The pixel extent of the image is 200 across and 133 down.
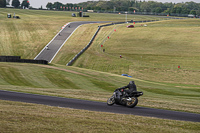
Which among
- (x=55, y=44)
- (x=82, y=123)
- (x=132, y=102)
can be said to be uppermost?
(x=82, y=123)

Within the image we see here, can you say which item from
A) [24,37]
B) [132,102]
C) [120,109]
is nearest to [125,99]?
[132,102]

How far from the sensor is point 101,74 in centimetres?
4881

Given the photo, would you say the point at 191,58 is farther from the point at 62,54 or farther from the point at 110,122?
the point at 110,122

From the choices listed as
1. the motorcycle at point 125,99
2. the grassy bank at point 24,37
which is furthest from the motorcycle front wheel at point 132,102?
the grassy bank at point 24,37

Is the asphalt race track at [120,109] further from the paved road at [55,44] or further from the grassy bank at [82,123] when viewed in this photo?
the paved road at [55,44]

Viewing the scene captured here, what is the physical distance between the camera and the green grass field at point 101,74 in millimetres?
14109

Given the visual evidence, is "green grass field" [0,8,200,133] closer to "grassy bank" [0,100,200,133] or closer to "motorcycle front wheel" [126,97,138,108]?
"grassy bank" [0,100,200,133]

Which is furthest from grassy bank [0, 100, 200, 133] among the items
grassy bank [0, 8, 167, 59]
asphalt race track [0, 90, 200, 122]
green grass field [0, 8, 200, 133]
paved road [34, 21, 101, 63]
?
grassy bank [0, 8, 167, 59]

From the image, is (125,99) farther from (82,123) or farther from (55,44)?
(55,44)

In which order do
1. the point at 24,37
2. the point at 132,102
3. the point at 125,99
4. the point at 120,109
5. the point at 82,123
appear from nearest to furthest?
the point at 82,123, the point at 120,109, the point at 132,102, the point at 125,99, the point at 24,37

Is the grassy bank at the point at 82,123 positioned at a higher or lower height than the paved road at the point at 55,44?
higher

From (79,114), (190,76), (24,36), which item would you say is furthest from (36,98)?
(24,36)

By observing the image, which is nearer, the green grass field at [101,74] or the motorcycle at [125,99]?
the green grass field at [101,74]

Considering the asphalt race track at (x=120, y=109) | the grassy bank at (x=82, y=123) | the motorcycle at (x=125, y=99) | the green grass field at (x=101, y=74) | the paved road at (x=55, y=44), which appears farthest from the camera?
the paved road at (x=55, y=44)
